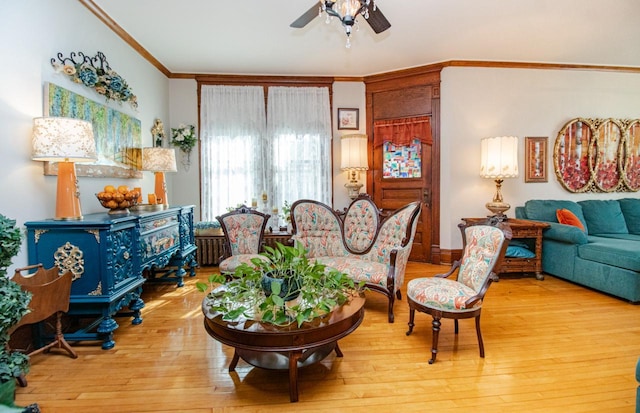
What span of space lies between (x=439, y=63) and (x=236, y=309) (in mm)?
4717

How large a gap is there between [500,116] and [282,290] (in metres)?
4.62

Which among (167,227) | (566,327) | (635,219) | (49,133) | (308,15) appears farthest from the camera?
(635,219)

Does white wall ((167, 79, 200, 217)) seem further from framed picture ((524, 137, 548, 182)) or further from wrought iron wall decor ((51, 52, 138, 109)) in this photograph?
framed picture ((524, 137, 548, 182))

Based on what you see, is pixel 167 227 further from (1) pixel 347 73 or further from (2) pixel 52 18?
(1) pixel 347 73

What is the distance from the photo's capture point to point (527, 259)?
14.3 ft

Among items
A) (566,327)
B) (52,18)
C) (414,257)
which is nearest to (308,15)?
(52,18)

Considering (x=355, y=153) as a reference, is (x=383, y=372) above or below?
below

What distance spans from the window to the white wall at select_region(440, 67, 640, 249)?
195 cm

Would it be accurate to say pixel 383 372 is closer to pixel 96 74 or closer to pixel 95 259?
pixel 95 259

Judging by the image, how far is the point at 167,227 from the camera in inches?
142

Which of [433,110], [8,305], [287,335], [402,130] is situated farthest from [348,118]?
[8,305]

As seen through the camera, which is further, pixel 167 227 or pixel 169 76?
pixel 169 76

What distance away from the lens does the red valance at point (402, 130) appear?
5.15 metres

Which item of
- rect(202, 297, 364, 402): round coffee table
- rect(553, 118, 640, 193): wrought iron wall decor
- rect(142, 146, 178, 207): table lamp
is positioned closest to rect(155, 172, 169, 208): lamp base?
rect(142, 146, 178, 207): table lamp
